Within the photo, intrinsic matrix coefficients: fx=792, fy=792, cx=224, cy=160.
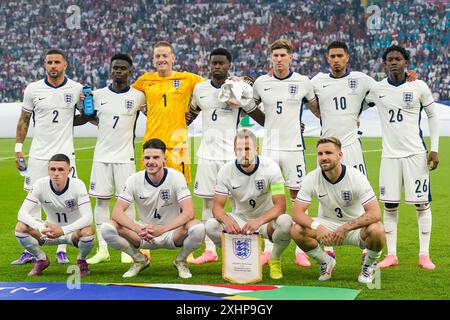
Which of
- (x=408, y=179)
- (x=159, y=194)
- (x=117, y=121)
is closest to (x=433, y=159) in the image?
(x=408, y=179)

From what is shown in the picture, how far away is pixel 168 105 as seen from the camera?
290 inches

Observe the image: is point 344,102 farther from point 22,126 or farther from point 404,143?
point 22,126

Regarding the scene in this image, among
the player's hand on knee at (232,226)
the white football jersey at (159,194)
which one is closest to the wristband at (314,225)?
the player's hand on knee at (232,226)

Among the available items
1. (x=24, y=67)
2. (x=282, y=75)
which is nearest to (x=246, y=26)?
(x=24, y=67)

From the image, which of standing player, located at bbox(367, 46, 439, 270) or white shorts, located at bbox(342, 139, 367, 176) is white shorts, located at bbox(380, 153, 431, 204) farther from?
white shorts, located at bbox(342, 139, 367, 176)

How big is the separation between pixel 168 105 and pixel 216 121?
18.5 inches

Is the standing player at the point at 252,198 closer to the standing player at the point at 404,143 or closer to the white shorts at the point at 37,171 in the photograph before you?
the standing player at the point at 404,143

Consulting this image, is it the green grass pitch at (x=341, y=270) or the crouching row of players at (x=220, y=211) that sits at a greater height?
the crouching row of players at (x=220, y=211)

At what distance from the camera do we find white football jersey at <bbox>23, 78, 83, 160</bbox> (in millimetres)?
7406

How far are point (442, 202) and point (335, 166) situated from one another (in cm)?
547

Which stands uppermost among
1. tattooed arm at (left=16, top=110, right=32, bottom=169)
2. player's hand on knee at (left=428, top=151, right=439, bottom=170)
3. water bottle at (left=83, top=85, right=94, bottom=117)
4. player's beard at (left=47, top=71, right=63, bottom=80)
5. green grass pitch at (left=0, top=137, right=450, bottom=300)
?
player's beard at (left=47, top=71, right=63, bottom=80)

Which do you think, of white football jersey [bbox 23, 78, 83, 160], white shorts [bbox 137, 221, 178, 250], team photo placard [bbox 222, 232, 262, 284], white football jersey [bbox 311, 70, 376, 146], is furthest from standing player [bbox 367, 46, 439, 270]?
white football jersey [bbox 23, 78, 83, 160]

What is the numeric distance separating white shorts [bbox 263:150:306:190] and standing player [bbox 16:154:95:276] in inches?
70.2

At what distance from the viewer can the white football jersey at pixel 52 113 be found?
741 centimetres
